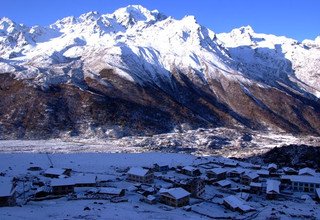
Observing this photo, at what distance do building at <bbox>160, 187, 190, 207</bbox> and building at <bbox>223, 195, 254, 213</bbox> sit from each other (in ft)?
17.4

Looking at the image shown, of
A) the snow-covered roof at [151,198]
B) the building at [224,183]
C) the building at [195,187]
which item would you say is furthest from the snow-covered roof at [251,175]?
the snow-covered roof at [151,198]

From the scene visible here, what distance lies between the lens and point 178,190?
54938 millimetres

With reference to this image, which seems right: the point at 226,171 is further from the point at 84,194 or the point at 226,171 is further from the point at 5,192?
Answer: the point at 5,192

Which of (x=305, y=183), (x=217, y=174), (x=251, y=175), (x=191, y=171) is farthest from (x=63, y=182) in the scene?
(x=305, y=183)

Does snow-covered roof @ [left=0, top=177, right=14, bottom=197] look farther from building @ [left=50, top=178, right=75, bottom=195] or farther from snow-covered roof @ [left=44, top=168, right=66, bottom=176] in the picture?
snow-covered roof @ [left=44, top=168, right=66, bottom=176]

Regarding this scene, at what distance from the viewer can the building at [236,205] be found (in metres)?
52.7

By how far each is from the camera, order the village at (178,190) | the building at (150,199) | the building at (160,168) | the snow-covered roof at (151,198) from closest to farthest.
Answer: the village at (178,190)
the building at (150,199)
the snow-covered roof at (151,198)
the building at (160,168)

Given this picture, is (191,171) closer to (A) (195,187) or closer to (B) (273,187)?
(A) (195,187)

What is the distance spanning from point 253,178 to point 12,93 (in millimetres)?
119658

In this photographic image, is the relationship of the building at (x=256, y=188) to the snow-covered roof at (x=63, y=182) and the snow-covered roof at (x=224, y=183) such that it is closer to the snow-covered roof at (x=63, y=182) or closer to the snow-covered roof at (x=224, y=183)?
the snow-covered roof at (x=224, y=183)

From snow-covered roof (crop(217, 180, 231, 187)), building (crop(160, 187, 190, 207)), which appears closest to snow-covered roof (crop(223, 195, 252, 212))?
building (crop(160, 187, 190, 207))

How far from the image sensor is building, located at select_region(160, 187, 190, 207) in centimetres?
5321

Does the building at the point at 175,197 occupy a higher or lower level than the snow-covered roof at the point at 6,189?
lower

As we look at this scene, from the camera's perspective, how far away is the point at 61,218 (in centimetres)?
4172
